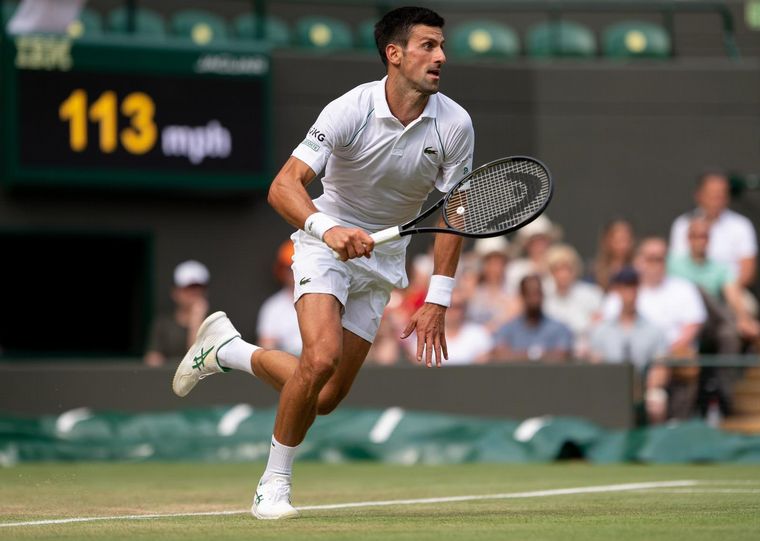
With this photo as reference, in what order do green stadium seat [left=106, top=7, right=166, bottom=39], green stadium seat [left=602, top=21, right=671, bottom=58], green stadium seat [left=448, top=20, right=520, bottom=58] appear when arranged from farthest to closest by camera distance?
green stadium seat [left=602, top=21, right=671, bottom=58], green stadium seat [left=448, top=20, right=520, bottom=58], green stadium seat [left=106, top=7, right=166, bottom=39]

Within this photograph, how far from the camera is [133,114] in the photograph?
1252 cm

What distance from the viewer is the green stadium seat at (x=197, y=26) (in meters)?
14.0

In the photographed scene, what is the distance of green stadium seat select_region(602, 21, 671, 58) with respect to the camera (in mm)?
15031

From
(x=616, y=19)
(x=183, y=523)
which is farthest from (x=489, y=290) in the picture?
(x=183, y=523)

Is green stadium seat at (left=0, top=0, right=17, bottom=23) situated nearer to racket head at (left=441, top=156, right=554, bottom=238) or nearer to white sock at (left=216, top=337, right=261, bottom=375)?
white sock at (left=216, top=337, right=261, bottom=375)

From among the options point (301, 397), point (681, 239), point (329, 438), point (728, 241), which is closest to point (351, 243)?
point (301, 397)

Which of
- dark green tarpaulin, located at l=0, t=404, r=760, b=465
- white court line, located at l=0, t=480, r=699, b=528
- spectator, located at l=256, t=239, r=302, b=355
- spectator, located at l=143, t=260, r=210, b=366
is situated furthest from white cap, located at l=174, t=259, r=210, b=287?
white court line, located at l=0, t=480, r=699, b=528

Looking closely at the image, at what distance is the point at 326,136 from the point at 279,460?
4.32 ft

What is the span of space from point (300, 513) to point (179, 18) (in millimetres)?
8852

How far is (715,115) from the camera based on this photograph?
47.9 feet

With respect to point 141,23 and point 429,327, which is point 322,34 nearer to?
point 141,23

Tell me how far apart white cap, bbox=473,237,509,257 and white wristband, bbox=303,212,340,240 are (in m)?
6.21

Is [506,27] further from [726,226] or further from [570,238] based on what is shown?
[726,226]

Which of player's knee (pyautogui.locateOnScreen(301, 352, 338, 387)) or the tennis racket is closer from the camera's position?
player's knee (pyautogui.locateOnScreen(301, 352, 338, 387))
